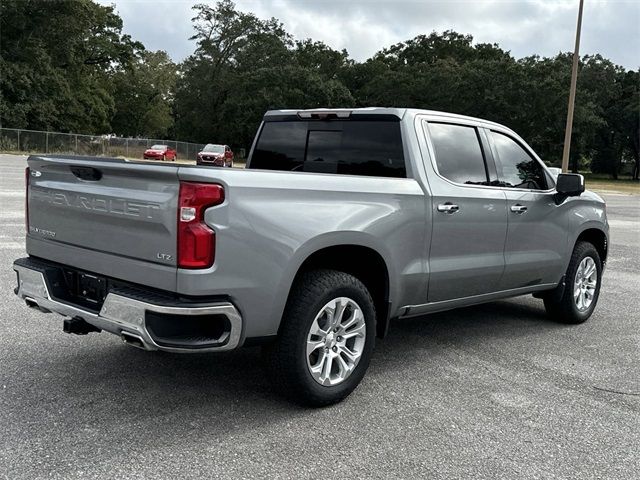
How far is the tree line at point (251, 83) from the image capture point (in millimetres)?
51625

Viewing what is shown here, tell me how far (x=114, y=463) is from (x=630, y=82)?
3064 inches

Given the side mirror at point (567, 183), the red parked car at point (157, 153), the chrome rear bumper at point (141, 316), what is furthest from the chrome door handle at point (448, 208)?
the red parked car at point (157, 153)

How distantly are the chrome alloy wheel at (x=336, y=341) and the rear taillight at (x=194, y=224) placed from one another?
874 mm

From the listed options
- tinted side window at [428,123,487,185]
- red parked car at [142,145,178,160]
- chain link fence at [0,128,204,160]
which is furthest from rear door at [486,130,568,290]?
chain link fence at [0,128,204,160]

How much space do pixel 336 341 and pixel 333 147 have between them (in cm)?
166

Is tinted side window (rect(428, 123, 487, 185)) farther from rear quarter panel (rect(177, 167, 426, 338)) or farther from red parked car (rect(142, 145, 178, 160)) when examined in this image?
red parked car (rect(142, 145, 178, 160))

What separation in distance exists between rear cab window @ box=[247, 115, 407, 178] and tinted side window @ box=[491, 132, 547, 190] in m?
1.15

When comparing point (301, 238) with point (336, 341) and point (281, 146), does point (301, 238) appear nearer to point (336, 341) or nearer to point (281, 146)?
point (336, 341)

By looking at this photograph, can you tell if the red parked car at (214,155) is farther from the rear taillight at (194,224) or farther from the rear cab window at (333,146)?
the rear taillight at (194,224)

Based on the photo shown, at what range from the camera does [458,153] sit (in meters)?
4.91

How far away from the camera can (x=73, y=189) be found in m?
3.79

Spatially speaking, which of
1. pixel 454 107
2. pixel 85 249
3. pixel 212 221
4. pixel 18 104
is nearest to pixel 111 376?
pixel 85 249

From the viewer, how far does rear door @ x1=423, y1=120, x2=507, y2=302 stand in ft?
14.9

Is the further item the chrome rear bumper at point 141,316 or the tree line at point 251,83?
the tree line at point 251,83
